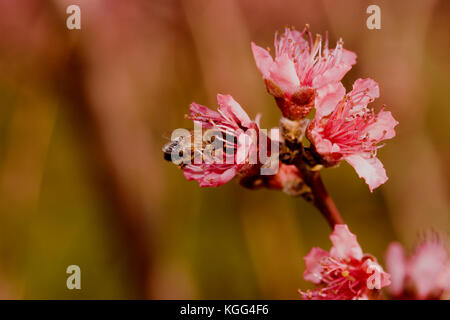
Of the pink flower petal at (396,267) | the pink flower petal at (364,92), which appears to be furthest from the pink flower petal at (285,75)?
the pink flower petal at (396,267)

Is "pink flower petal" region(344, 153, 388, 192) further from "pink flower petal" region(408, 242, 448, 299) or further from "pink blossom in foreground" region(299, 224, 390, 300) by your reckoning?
"pink flower petal" region(408, 242, 448, 299)

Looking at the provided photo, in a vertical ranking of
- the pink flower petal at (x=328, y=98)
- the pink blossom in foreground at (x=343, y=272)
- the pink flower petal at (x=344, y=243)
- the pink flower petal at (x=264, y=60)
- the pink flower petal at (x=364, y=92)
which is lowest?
the pink blossom in foreground at (x=343, y=272)

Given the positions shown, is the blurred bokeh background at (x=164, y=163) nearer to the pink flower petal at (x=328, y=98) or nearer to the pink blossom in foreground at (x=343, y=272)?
the pink blossom in foreground at (x=343, y=272)

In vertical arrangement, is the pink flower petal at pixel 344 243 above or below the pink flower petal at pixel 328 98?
below

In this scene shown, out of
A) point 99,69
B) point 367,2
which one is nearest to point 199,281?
point 99,69

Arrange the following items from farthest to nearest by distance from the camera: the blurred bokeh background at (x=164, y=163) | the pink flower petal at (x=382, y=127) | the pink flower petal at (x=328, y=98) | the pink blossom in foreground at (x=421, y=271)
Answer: the blurred bokeh background at (x=164, y=163) < the pink blossom in foreground at (x=421, y=271) < the pink flower petal at (x=382, y=127) < the pink flower petal at (x=328, y=98)
